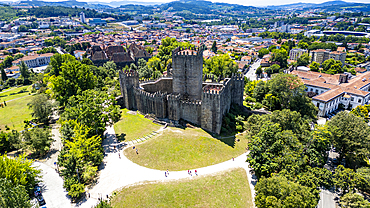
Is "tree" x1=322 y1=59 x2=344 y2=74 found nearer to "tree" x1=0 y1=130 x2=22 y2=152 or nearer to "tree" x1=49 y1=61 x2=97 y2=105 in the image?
"tree" x1=49 y1=61 x2=97 y2=105

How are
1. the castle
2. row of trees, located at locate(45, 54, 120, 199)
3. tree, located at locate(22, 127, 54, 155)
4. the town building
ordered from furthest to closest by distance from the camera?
the town building, the castle, tree, located at locate(22, 127, 54, 155), row of trees, located at locate(45, 54, 120, 199)

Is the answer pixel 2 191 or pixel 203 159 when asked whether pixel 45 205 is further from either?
pixel 203 159

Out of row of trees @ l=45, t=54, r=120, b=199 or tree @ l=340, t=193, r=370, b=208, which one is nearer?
tree @ l=340, t=193, r=370, b=208

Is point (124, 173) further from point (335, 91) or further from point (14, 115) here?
point (335, 91)

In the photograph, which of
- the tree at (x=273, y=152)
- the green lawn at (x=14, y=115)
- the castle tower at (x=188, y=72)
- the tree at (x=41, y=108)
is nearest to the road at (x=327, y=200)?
the tree at (x=273, y=152)

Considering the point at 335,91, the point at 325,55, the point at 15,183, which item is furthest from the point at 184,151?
the point at 325,55

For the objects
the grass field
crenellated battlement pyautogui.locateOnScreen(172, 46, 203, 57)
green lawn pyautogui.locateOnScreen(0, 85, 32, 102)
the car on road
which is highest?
crenellated battlement pyautogui.locateOnScreen(172, 46, 203, 57)

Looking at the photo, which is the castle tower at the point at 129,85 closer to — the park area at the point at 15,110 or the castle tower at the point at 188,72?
the castle tower at the point at 188,72

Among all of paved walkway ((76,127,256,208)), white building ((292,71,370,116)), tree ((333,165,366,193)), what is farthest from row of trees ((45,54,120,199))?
white building ((292,71,370,116))
